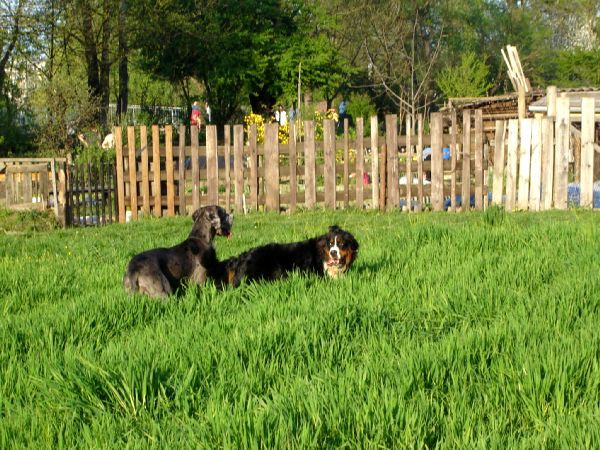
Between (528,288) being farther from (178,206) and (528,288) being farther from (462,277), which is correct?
(178,206)

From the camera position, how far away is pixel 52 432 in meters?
4.00

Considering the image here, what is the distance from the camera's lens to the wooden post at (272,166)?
57.0 feet

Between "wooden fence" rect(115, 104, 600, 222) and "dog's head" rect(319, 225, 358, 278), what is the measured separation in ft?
26.7

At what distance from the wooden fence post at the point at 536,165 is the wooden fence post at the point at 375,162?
2.99m

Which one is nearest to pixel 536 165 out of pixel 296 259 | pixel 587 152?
pixel 587 152

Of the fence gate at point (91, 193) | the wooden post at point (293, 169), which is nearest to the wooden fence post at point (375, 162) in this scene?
the wooden post at point (293, 169)

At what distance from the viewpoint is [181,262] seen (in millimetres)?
8008

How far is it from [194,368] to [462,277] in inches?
132

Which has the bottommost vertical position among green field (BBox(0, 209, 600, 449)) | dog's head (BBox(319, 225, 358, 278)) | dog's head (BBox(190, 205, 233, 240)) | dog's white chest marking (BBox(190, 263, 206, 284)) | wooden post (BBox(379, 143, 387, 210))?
green field (BBox(0, 209, 600, 449))

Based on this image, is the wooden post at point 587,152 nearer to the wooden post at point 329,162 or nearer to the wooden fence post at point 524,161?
the wooden fence post at point 524,161

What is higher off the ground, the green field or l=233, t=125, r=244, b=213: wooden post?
l=233, t=125, r=244, b=213: wooden post

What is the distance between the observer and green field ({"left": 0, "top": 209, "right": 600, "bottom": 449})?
3.80 metres

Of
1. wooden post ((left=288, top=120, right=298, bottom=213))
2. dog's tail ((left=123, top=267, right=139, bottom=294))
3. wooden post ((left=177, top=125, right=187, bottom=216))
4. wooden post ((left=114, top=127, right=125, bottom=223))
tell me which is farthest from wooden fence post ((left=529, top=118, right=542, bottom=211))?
dog's tail ((left=123, top=267, right=139, bottom=294))

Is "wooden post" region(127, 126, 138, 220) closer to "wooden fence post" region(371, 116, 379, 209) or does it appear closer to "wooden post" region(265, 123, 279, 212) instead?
"wooden post" region(265, 123, 279, 212)
